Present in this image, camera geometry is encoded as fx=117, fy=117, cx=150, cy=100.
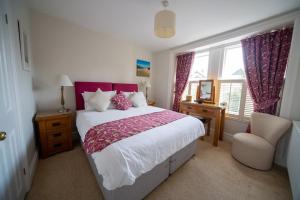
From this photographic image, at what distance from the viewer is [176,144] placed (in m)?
1.55

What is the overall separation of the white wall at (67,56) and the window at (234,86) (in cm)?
277

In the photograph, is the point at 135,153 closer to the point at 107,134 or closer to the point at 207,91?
the point at 107,134

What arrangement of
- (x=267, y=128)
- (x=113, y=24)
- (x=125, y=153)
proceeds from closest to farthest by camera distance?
(x=125, y=153), (x=267, y=128), (x=113, y=24)

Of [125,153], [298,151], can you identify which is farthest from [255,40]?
[125,153]

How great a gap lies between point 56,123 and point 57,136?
0.24m

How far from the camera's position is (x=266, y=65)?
2.20m

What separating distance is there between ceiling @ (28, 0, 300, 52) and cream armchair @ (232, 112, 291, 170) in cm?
173

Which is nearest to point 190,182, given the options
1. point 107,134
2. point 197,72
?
point 107,134

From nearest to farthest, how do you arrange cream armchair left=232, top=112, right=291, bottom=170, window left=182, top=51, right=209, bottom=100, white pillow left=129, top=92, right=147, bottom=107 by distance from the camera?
cream armchair left=232, top=112, right=291, bottom=170, white pillow left=129, top=92, right=147, bottom=107, window left=182, top=51, right=209, bottom=100

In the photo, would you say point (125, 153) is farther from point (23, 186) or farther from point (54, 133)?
point (54, 133)

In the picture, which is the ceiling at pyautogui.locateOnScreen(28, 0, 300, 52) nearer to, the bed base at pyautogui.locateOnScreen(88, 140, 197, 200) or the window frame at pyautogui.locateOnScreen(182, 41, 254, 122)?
the window frame at pyautogui.locateOnScreen(182, 41, 254, 122)

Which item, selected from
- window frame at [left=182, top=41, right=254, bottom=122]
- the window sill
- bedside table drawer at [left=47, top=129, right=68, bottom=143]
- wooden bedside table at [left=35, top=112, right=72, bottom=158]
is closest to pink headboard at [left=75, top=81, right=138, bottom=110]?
wooden bedside table at [left=35, top=112, right=72, bottom=158]

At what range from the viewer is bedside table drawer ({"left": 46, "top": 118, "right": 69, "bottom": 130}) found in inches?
77.9

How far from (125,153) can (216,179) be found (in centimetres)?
149
